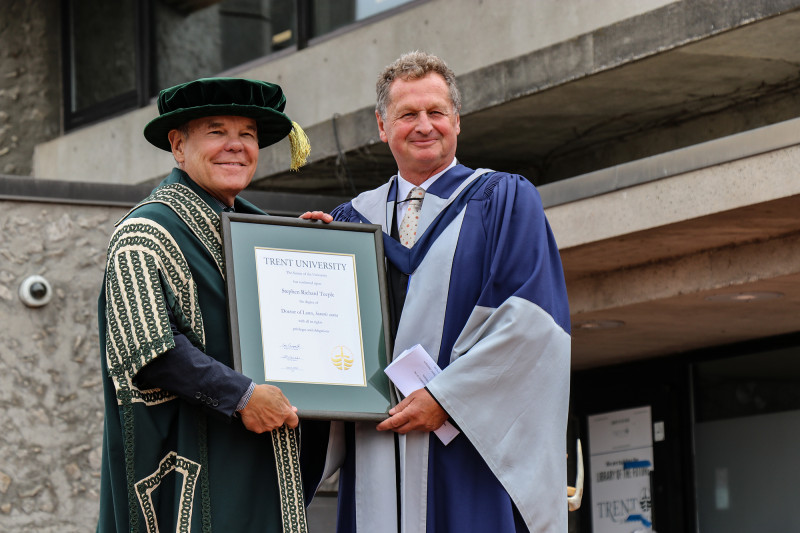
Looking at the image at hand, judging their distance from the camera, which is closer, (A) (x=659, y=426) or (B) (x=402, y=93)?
(B) (x=402, y=93)

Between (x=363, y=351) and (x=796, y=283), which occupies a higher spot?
(x=796, y=283)

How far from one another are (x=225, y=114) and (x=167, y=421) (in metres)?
0.88

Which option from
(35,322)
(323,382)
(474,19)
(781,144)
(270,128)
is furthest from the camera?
(474,19)

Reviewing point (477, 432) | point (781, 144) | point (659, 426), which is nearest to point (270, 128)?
point (477, 432)

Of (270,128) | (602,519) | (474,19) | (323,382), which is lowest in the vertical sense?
(602,519)

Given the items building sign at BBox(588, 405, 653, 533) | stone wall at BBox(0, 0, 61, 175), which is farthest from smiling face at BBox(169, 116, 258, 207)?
stone wall at BBox(0, 0, 61, 175)

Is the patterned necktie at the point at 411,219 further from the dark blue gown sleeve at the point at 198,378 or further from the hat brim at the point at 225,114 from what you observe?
the dark blue gown sleeve at the point at 198,378

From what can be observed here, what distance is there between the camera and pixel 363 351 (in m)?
4.36

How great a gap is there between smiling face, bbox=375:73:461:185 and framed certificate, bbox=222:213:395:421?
27cm

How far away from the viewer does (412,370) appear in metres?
4.32

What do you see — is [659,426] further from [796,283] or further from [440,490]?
[440,490]

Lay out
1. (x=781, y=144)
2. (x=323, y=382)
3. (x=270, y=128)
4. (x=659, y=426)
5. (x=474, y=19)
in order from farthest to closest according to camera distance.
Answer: (x=659, y=426) < (x=474, y=19) < (x=781, y=144) < (x=270, y=128) < (x=323, y=382)

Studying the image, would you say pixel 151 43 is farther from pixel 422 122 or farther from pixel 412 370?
pixel 412 370

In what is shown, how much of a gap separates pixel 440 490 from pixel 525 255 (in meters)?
0.70
